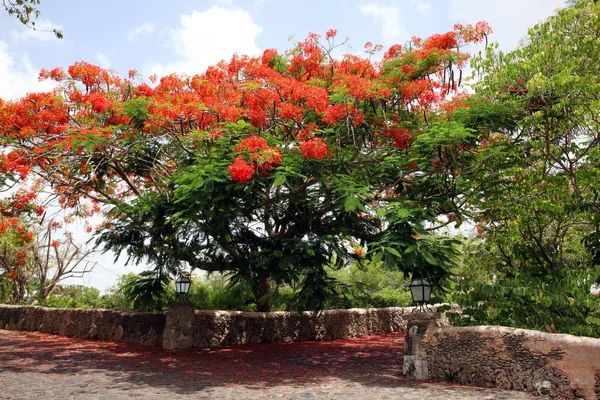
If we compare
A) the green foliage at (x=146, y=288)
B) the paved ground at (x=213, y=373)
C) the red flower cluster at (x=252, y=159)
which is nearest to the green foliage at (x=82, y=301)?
the paved ground at (x=213, y=373)

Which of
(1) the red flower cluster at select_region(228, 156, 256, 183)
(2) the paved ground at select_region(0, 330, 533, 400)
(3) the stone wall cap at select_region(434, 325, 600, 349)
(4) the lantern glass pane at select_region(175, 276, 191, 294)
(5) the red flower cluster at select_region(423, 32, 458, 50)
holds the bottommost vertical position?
(2) the paved ground at select_region(0, 330, 533, 400)

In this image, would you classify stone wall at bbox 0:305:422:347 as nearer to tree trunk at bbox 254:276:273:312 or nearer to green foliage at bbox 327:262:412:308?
tree trunk at bbox 254:276:273:312

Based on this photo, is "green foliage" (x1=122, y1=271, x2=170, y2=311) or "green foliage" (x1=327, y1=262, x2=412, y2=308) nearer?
"green foliage" (x1=327, y1=262, x2=412, y2=308)

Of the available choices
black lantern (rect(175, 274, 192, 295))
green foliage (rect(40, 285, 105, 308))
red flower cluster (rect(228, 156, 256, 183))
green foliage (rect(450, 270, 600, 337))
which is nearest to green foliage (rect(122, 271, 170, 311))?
black lantern (rect(175, 274, 192, 295))

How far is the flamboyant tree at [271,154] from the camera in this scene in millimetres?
A: 9273

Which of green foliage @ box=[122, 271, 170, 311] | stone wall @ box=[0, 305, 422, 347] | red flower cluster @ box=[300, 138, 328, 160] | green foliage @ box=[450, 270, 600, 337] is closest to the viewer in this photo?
green foliage @ box=[450, 270, 600, 337]

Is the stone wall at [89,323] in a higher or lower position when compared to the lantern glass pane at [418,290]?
lower

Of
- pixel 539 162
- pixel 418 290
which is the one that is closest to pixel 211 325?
pixel 418 290

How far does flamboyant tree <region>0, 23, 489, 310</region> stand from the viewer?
9.27 metres

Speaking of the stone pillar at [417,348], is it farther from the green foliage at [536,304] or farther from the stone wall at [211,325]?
the stone wall at [211,325]

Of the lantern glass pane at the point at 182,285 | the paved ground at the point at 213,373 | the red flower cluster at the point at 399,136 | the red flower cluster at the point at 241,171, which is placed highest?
the red flower cluster at the point at 399,136

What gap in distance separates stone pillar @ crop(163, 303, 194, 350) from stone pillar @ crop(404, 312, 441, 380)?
18.8ft

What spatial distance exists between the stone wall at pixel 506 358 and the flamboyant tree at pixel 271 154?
1.23 metres

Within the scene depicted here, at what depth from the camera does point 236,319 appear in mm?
13391
